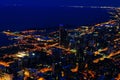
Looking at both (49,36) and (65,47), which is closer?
(65,47)

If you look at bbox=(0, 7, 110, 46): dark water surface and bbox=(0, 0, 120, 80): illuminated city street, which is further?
bbox=(0, 7, 110, 46): dark water surface

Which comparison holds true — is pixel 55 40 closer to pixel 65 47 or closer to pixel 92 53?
pixel 65 47

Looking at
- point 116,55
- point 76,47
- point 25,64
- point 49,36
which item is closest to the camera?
point 25,64

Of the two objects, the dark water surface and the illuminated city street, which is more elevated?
the dark water surface

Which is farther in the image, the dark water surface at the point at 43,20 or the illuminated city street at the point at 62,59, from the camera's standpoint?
the dark water surface at the point at 43,20

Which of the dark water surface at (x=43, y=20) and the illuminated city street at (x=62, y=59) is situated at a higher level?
the dark water surface at (x=43, y=20)

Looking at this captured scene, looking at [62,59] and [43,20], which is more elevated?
[43,20]

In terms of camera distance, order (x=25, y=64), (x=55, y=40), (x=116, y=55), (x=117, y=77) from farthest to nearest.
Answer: (x=55, y=40), (x=116, y=55), (x=25, y=64), (x=117, y=77)

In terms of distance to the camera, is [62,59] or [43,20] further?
[43,20]

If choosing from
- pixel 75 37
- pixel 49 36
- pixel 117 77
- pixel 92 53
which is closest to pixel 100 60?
pixel 92 53
